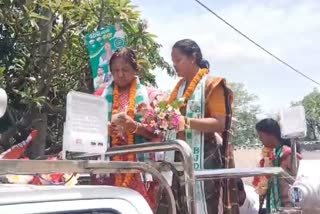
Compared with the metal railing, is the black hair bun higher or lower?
higher

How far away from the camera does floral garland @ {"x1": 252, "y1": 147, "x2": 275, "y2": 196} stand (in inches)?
161

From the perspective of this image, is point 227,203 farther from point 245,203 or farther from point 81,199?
point 81,199

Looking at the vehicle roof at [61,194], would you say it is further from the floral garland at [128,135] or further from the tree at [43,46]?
the tree at [43,46]

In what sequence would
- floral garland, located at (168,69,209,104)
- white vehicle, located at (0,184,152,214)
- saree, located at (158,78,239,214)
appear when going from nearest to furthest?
white vehicle, located at (0,184,152,214), saree, located at (158,78,239,214), floral garland, located at (168,69,209,104)

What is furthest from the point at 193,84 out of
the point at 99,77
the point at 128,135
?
the point at 99,77

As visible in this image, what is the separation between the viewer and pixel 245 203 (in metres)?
4.22

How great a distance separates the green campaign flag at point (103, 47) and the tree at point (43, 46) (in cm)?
60

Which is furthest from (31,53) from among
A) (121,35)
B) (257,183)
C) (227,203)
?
(227,203)

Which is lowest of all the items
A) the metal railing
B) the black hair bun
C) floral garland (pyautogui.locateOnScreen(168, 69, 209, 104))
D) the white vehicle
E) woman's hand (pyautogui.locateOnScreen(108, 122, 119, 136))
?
the white vehicle

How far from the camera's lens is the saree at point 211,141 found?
3.26 metres

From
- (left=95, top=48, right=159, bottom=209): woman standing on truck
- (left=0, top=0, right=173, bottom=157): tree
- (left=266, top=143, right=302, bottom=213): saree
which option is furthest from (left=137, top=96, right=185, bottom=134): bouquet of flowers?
(left=0, top=0, right=173, bottom=157): tree

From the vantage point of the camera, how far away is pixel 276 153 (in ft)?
14.1

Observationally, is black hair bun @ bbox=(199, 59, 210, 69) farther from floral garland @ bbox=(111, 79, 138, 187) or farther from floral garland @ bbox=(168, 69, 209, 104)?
floral garland @ bbox=(111, 79, 138, 187)

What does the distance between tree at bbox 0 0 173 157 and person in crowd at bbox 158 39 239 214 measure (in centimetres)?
210
